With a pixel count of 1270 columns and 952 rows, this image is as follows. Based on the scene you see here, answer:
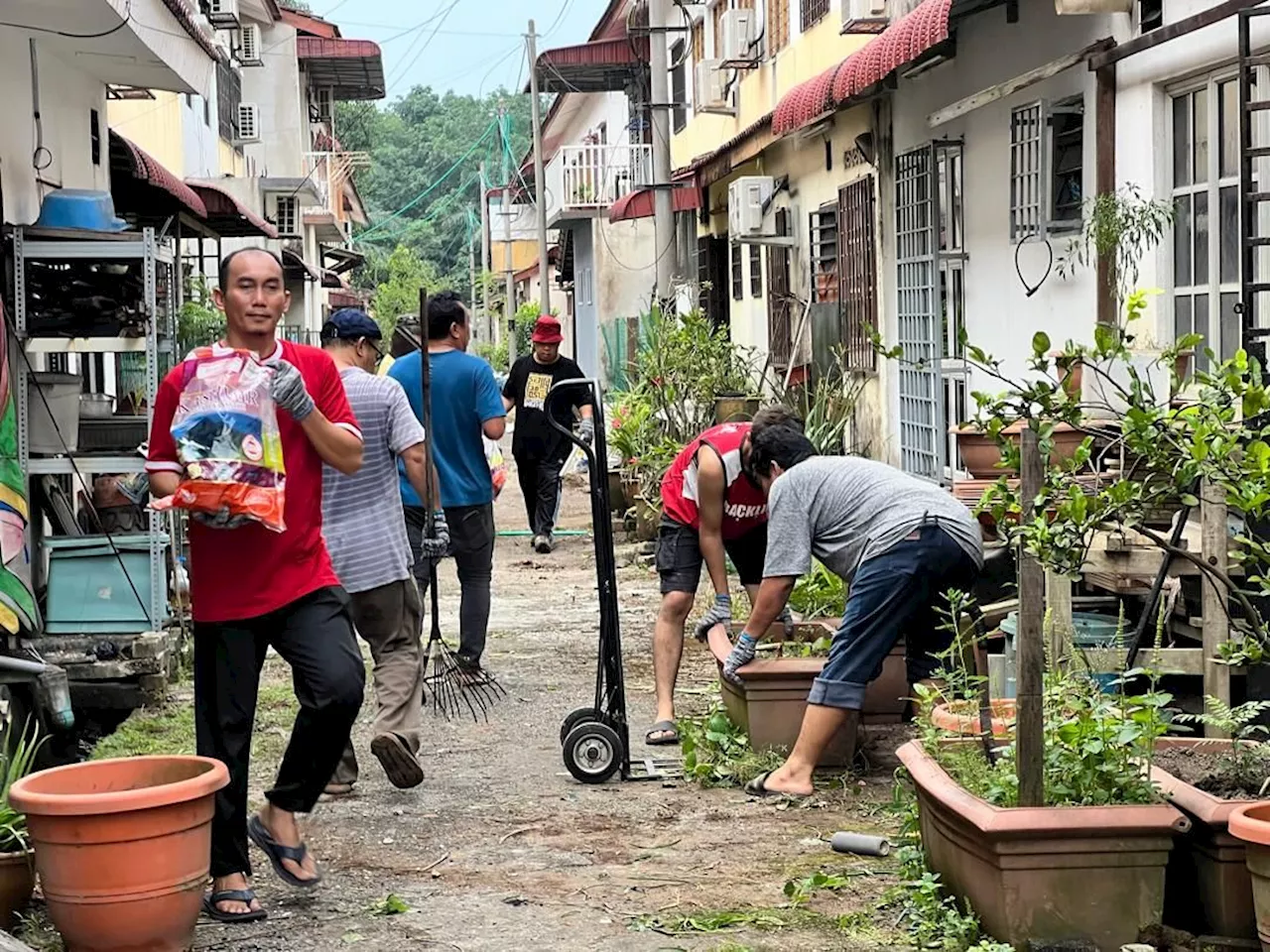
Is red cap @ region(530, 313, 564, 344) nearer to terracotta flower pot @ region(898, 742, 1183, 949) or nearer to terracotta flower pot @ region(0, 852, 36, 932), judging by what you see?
terracotta flower pot @ region(0, 852, 36, 932)

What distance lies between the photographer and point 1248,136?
22.2 ft

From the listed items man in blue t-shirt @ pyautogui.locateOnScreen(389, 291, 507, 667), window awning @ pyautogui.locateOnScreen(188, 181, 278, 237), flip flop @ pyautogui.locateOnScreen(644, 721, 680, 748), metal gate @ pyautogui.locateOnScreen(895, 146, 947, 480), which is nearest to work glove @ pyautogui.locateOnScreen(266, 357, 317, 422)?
flip flop @ pyautogui.locateOnScreen(644, 721, 680, 748)

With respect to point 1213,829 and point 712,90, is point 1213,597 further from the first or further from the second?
point 712,90

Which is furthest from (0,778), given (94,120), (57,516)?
(94,120)

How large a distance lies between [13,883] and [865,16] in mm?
9824

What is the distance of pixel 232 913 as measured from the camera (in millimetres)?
4980

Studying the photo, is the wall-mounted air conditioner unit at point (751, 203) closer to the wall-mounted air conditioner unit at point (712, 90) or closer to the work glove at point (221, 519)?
the wall-mounted air conditioner unit at point (712, 90)

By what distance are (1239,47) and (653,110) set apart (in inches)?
492

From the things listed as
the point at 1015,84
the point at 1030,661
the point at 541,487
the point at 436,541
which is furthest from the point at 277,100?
the point at 1030,661

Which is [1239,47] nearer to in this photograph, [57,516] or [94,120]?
[57,516]

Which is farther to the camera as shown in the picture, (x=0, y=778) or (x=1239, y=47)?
(x=1239, y=47)

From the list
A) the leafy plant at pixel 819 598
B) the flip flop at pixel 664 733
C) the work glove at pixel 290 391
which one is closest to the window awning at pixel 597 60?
the leafy plant at pixel 819 598

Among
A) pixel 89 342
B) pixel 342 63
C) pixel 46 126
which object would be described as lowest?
pixel 89 342

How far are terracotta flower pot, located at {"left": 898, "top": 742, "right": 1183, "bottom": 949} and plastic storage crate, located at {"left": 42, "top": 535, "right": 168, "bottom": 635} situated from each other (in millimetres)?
5094
